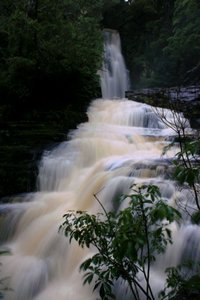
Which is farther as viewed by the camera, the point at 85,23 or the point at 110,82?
the point at 110,82

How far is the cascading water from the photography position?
5.42 meters

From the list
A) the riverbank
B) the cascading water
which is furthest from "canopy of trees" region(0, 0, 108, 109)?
the cascading water

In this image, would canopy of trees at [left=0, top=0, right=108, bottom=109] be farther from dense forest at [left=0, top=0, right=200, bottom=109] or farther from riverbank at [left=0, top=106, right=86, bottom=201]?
riverbank at [left=0, top=106, right=86, bottom=201]

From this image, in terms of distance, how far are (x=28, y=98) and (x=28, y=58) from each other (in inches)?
54.8

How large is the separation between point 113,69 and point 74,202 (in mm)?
15411

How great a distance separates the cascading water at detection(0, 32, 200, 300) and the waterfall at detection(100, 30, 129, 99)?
883 centimetres

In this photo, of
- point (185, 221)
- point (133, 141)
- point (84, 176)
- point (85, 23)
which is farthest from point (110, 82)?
point (185, 221)

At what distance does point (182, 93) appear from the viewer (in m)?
15.0

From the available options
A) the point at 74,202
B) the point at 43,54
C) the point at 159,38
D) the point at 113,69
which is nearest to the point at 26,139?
the point at 74,202

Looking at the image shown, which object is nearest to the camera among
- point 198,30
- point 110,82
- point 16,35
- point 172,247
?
point 172,247

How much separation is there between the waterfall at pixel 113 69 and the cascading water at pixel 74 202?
29.0 ft

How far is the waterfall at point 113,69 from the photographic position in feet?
68.6

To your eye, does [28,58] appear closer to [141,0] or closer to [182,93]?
[182,93]

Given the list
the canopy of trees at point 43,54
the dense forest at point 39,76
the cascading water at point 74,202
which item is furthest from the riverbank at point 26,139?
the canopy of trees at point 43,54
